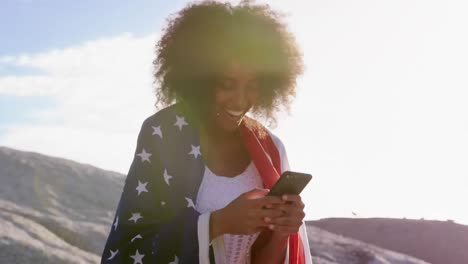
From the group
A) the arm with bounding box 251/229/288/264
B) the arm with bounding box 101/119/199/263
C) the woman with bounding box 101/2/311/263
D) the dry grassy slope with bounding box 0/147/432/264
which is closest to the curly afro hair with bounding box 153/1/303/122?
the woman with bounding box 101/2/311/263

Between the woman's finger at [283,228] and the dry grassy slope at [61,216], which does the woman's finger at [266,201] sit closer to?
the woman's finger at [283,228]

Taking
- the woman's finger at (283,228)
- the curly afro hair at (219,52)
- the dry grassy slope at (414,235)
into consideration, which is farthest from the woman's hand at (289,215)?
the dry grassy slope at (414,235)

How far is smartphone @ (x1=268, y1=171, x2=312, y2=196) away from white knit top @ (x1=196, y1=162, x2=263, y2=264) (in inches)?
19.9

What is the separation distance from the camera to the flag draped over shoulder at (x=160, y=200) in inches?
118

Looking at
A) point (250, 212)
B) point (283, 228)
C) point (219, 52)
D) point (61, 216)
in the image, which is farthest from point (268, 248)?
point (61, 216)

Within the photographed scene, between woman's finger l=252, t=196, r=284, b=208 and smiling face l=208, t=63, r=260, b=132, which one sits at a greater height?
smiling face l=208, t=63, r=260, b=132

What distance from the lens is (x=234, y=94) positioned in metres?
3.22

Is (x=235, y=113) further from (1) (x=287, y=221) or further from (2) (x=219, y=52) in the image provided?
(1) (x=287, y=221)

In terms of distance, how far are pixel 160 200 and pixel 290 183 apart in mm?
768

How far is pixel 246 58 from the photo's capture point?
339cm

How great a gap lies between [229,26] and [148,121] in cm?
72

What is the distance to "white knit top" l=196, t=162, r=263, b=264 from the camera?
315 centimetres

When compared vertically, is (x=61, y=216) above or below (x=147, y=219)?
above

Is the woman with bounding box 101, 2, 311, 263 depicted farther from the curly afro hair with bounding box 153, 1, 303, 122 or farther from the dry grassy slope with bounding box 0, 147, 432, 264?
the dry grassy slope with bounding box 0, 147, 432, 264
